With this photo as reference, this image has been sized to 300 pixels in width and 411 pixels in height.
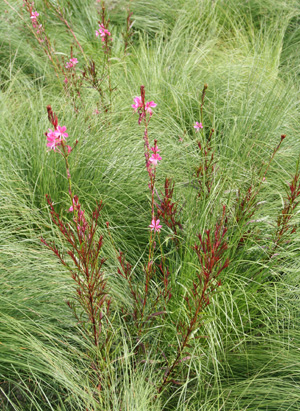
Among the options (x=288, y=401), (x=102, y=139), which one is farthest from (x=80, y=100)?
(x=288, y=401)

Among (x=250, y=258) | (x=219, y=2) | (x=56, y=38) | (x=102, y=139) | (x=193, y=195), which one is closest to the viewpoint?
(x=250, y=258)

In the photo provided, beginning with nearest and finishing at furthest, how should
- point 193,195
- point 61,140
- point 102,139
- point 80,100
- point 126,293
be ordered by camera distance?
point 61,140
point 126,293
point 193,195
point 102,139
point 80,100

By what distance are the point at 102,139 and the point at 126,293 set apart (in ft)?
3.71

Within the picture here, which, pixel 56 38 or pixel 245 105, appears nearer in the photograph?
pixel 245 105

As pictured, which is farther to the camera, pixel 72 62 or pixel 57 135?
pixel 72 62

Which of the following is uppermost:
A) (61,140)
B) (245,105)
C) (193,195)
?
(61,140)

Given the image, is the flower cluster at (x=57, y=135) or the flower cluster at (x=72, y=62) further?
the flower cluster at (x=72, y=62)

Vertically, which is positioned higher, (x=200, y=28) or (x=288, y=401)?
(x=200, y=28)

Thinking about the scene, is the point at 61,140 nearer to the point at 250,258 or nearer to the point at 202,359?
the point at 202,359

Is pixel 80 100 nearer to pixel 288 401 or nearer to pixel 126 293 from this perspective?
pixel 126 293

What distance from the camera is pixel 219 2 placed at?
5.15 metres

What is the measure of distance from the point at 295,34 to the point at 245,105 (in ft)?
7.33

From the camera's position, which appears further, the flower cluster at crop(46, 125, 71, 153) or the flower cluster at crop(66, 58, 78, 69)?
the flower cluster at crop(66, 58, 78, 69)

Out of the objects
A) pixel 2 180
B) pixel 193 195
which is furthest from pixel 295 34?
pixel 2 180
